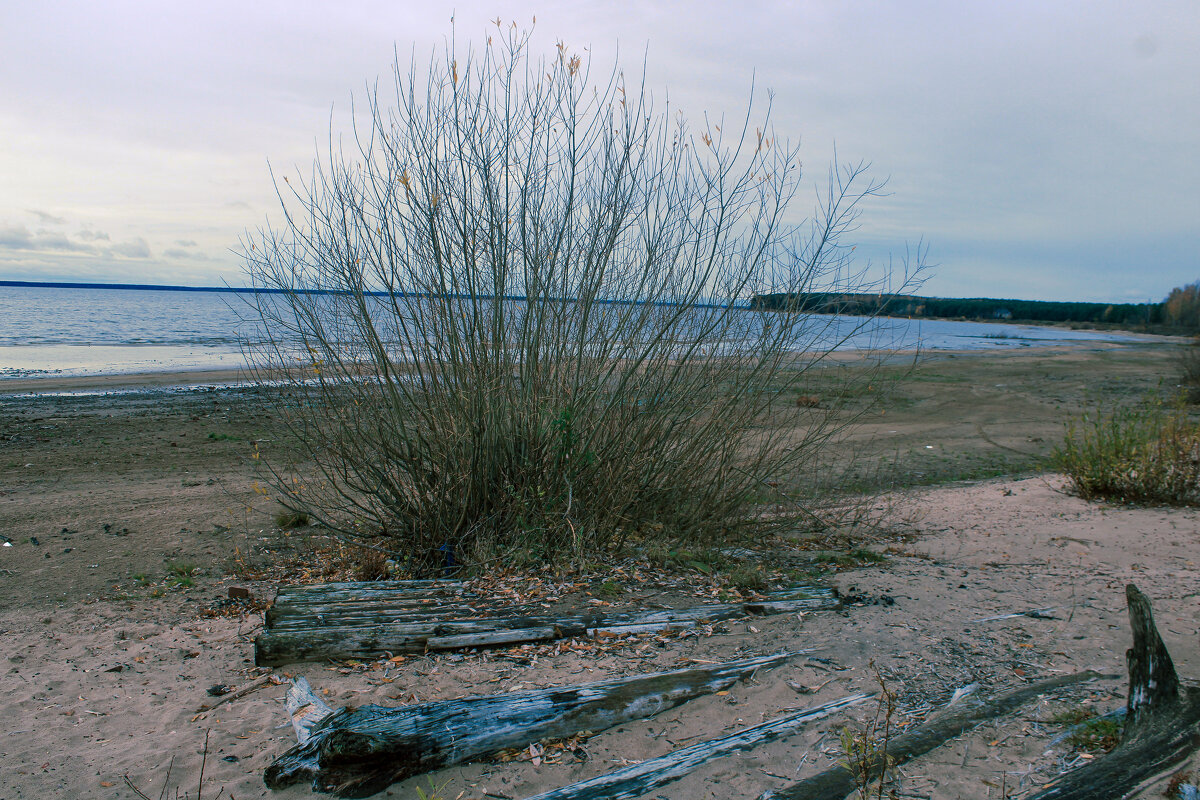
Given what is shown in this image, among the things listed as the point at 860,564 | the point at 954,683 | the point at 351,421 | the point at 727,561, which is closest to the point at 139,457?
the point at 351,421

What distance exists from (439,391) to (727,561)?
2.49 metres

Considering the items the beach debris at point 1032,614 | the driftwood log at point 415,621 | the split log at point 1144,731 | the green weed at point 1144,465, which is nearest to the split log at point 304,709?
the driftwood log at point 415,621

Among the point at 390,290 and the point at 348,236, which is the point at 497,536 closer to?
the point at 390,290

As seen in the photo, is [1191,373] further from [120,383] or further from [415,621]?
[120,383]

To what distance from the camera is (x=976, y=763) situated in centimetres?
281

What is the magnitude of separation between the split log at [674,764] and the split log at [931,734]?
1.08 feet

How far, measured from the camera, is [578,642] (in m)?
3.94

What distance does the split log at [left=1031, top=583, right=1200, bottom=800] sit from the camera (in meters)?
2.48

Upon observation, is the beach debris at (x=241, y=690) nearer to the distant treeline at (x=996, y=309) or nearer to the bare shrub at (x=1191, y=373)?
the distant treeline at (x=996, y=309)

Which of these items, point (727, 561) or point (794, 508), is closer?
point (727, 561)

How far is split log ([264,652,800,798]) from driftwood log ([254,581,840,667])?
2.29 feet

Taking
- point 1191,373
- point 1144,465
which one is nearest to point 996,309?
point 1191,373

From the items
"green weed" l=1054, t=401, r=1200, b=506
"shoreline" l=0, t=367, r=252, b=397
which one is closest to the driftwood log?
"green weed" l=1054, t=401, r=1200, b=506

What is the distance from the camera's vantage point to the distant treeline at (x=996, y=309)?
5773 mm
